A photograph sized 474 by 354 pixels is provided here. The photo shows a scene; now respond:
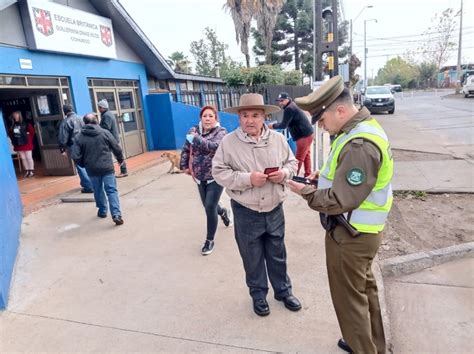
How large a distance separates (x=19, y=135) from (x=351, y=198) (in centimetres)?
873

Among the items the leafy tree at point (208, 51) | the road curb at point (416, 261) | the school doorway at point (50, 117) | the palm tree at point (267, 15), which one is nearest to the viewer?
the road curb at point (416, 261)

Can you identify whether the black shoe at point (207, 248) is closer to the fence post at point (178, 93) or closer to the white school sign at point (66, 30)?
the white school sign at point (66, 30)

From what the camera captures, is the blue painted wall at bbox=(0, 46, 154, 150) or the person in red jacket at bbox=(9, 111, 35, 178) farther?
the person in red jacket at bbox=(9, 111, 35, 178)

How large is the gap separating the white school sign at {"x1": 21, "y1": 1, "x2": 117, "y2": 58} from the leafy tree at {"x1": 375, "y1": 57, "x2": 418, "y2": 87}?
6796cm

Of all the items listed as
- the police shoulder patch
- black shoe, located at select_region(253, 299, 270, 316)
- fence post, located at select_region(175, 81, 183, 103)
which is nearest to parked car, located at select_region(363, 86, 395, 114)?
fence post, located at select_region(175, 81, 183, 103)

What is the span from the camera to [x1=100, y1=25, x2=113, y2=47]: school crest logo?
9.11 metres

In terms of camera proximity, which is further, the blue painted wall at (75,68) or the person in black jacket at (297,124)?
the blue painted wall at (75,68)

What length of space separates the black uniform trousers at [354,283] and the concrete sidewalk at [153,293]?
373 millimetres

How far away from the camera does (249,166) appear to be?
262 centimetres

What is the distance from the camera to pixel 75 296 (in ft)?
10.7

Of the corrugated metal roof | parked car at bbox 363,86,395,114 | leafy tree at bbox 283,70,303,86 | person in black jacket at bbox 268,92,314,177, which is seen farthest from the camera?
leafy tree at bbox 283,70,303,86

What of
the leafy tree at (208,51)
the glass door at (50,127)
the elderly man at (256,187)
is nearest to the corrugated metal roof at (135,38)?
the glass door at (50,127)

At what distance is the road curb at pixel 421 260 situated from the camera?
3406 millimetres

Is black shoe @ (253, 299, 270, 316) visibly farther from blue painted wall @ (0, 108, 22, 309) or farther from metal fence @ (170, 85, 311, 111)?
metal fence @ (170, 85, 311, 111)
